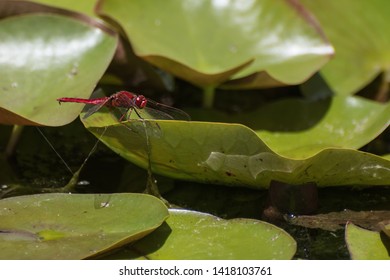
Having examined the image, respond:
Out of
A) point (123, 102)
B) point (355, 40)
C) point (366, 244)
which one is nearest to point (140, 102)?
point (123, 102)

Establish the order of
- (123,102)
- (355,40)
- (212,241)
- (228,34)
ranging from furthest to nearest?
(355,40)
(228,34)
(123,102)
(212,241)

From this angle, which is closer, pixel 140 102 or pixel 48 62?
pixel 140 102

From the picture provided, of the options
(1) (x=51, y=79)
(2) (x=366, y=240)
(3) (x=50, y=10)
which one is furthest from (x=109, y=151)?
(2) (x=366, y=240)

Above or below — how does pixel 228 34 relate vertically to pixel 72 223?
above

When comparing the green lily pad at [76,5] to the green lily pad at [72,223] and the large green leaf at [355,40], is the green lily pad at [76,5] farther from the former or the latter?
the green lily pad at [72,223]

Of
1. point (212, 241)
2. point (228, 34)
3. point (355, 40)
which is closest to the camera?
point (212, 241)

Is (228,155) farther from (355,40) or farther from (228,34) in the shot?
(355,40)
